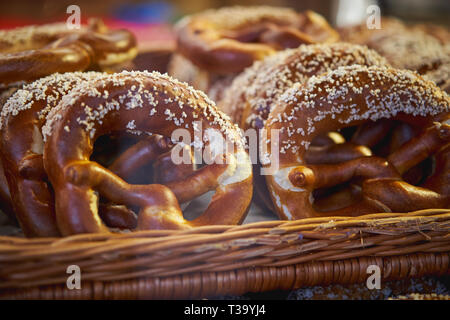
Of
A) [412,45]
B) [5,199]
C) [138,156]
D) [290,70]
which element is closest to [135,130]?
[138,156]

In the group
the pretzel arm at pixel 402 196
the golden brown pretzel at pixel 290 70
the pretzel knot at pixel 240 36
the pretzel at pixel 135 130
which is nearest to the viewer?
the pretzel at pixel 135 130

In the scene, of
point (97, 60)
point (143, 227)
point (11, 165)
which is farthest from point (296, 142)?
point (97, 60)

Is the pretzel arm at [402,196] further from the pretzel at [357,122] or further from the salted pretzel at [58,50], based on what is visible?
the salted pretzel at [58,50]

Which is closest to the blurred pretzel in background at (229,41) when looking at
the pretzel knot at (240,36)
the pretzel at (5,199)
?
the pretzel knot at (240,36)

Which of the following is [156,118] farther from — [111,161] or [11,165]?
[11,165]

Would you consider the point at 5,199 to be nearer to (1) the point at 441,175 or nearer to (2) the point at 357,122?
(2) the point at 357,122

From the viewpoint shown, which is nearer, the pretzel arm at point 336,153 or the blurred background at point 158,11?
the pretzel arm at point 336,153

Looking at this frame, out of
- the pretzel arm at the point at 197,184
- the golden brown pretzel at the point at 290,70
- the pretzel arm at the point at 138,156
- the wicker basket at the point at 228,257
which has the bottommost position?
the wicker basket at the point at 228,257

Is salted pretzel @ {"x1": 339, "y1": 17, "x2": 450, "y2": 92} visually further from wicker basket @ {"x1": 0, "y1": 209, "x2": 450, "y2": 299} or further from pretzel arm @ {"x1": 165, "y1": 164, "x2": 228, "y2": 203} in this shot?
pretzel arm @ {"x1": 165, "y1": 164, "x2": 228, "y2": 203}
